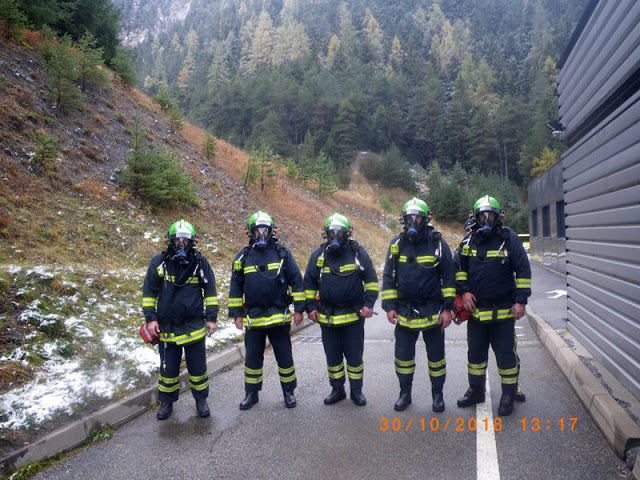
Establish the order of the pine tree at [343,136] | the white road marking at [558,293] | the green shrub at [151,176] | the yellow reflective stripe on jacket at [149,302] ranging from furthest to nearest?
1. the pine tree at [343,136]
2. the green shrub at [151,176]
3. the white road marking at [558,293]
4. the yellow reflective stripe on jacket at [149,302]

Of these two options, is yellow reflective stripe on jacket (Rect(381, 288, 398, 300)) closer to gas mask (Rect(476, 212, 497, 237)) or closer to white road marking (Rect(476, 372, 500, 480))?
gas mask (Rect(476, 212, 497, 237))

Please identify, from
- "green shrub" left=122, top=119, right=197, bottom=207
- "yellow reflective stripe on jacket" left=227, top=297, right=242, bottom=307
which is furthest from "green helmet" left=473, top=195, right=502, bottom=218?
"green shrub" left=122, top=119, right=197, bottom=207

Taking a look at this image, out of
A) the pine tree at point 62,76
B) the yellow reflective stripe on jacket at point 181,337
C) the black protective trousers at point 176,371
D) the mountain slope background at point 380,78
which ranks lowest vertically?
the black protective trousers at point 176,371

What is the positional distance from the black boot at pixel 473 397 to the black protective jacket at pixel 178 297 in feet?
9.18

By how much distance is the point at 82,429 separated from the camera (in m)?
4.15

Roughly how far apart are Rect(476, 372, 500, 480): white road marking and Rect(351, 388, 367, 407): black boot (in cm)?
119

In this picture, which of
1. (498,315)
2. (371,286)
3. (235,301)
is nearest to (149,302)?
(235,301)

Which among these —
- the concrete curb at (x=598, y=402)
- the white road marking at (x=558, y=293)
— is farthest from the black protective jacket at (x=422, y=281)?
the white road marking at (x=558, y=293)

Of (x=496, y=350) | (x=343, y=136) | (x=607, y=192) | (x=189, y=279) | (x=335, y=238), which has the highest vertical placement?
(x=343, y=136)

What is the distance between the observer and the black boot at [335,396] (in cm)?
483

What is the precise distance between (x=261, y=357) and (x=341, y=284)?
126 centimetres

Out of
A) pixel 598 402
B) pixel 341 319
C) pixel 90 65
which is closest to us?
pixel 598 402

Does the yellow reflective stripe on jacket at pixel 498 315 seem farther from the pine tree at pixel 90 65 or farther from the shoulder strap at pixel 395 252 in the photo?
the pine tree at pixel 90 65

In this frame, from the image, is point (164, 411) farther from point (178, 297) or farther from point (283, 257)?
point (283, 257)
